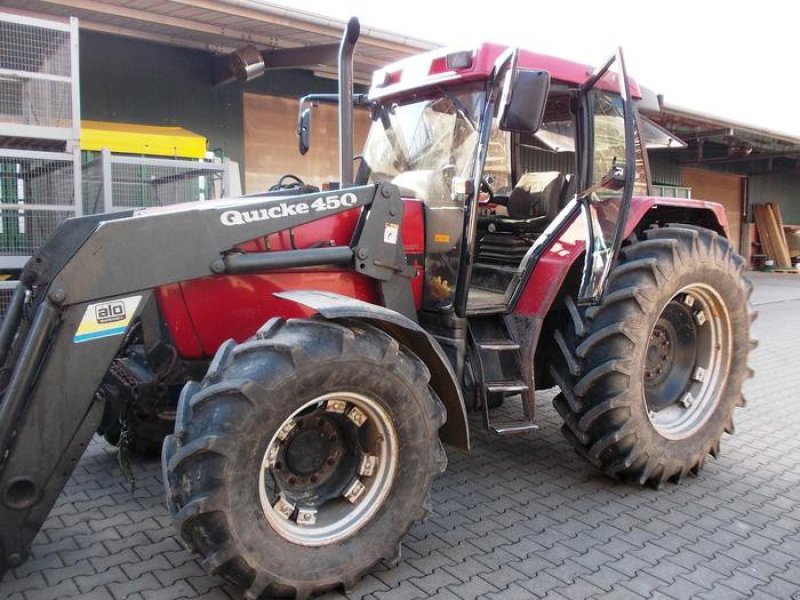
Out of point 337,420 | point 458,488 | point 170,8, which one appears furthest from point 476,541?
point 170,8

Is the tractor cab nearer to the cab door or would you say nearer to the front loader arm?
the cab door

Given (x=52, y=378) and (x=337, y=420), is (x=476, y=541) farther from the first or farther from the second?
(x=52, y=378)

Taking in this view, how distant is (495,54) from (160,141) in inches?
185

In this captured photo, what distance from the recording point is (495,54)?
3.72 m

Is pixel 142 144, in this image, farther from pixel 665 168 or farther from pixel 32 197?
pixel 665 168

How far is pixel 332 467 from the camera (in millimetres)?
3066

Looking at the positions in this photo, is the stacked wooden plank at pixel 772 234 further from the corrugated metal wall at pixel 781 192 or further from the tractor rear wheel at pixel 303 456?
the tractor rear wheel at pixel 303 456

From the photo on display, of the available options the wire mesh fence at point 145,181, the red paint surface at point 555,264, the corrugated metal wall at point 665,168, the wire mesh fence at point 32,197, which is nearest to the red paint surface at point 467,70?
the red paint surface at point 555,264

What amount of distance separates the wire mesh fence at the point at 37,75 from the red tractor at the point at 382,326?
2.59m

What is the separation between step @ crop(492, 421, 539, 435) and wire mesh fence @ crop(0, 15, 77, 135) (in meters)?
4.50

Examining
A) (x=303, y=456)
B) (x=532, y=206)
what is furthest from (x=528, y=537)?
(x=532, y=206)

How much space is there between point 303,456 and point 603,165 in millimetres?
2542

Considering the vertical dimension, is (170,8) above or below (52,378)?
above

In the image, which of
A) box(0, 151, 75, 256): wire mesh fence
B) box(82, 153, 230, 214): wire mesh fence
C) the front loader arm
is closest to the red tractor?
the front loader arm
